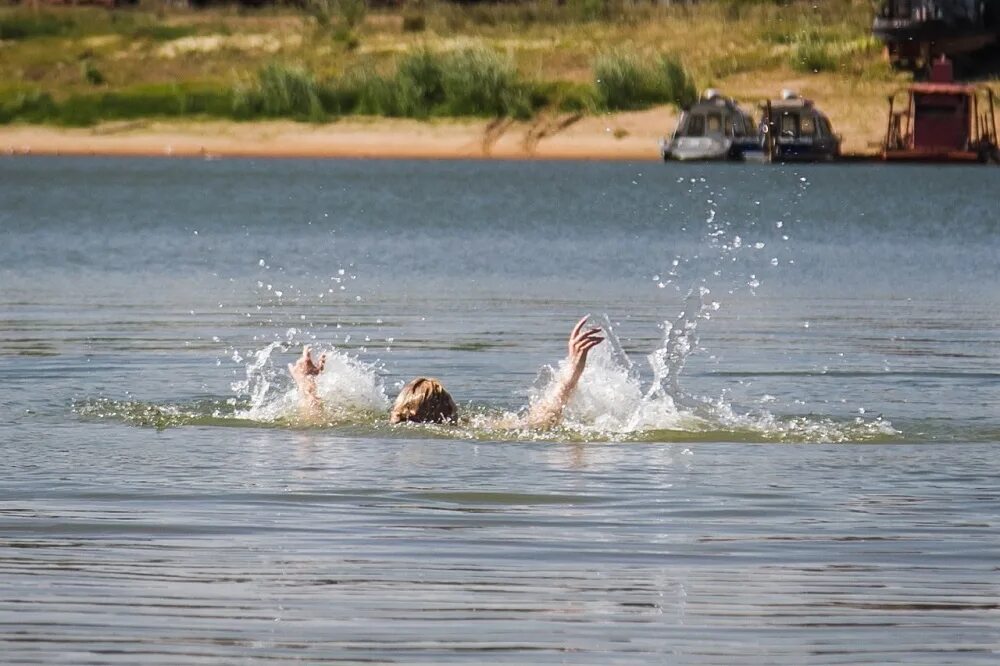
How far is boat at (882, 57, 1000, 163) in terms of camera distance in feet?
261

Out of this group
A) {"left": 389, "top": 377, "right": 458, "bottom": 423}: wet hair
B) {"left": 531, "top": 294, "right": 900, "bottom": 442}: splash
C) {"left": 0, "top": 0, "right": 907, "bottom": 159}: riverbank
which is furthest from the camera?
{"left": 0, "top": 0, "right": 907, "bottom": 159}: riverbank

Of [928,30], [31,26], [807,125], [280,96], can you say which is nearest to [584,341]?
[807,125]

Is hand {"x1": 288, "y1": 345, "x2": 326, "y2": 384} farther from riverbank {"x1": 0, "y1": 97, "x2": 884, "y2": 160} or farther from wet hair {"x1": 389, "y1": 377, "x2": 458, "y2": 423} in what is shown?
riverbank {"x1": 0, "y1": 97, "x2": 884, "y2": 160}

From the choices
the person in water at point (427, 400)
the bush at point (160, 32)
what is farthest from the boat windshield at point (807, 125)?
the person in water at point (427, 400)

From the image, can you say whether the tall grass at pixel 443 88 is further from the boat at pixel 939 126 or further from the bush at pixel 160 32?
the boat at pixel 939 126

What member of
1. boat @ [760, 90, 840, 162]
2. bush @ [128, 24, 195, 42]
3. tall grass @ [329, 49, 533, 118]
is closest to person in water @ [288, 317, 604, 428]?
boat @ [760, 90, 840, 162]

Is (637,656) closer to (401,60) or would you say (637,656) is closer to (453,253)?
(453,253)

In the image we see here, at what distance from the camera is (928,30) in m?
82.4

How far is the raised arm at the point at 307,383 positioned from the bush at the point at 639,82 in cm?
6724

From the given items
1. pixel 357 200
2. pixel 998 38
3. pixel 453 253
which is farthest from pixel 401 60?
pixel 453 253

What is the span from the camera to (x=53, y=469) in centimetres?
1448

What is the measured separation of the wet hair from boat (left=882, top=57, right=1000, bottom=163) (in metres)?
64.3

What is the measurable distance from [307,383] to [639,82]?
69145mm

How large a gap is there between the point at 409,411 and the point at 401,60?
72658 mm
